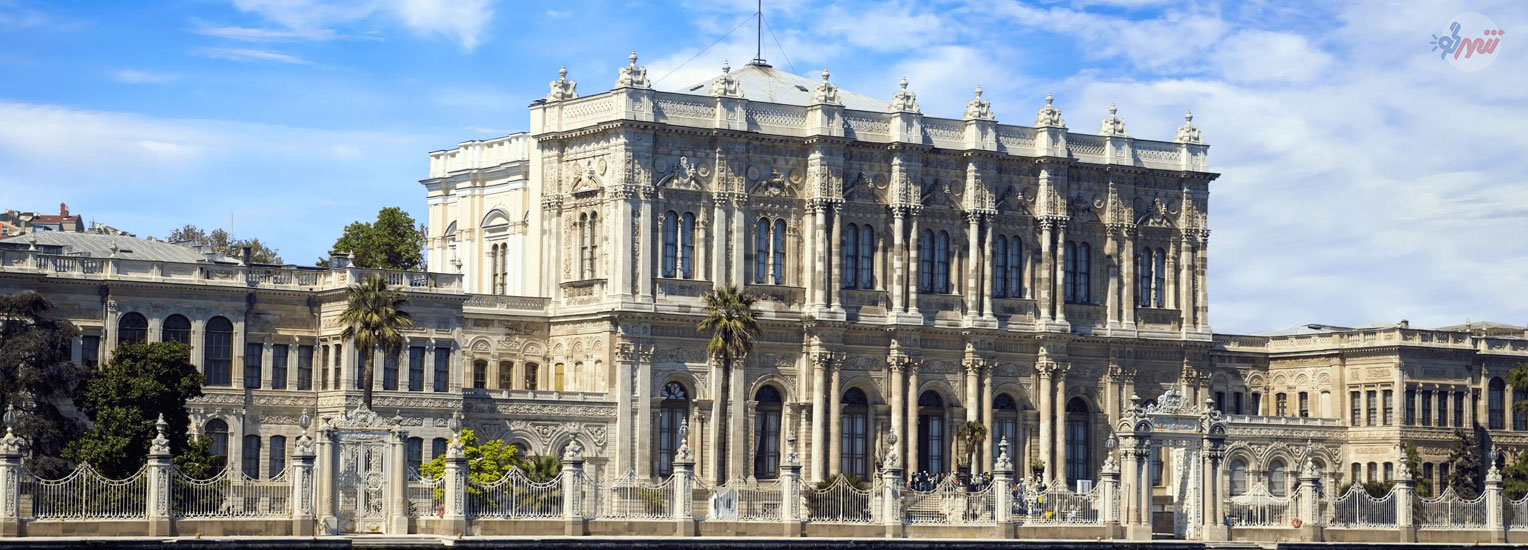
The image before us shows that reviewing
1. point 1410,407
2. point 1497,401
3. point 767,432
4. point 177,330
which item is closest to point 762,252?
point 767,432

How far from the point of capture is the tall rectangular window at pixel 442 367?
80.2m

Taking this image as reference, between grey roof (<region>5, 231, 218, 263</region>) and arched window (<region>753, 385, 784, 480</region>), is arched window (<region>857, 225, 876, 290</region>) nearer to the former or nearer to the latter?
arched window (<region>753, 385, 784, 480</region>)

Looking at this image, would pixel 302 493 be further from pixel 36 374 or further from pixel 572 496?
pixel 36 374

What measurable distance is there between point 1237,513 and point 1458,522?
746 centimetres

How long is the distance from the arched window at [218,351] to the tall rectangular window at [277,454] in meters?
2.19

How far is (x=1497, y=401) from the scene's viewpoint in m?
98.8

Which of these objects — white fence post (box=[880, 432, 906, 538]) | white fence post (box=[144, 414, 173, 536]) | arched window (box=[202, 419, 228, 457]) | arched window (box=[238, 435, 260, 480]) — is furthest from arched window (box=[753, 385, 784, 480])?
white fence post (box=[144, 414, 173, 536])

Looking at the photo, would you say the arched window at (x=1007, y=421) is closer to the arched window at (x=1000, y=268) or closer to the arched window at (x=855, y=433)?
the arched window at (x=1000, y=268)

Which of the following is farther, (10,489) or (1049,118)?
(1049,118)

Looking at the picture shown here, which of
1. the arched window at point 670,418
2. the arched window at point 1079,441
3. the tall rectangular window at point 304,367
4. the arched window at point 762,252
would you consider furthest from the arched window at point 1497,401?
the tall rectangular window at point 304,367

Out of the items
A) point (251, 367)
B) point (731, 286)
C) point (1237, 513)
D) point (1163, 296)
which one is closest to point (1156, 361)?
point (1163, 296)

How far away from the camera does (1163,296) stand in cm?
9588

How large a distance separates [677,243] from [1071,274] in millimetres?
15675

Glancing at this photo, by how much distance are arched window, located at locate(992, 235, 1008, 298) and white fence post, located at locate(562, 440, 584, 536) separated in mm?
32381
